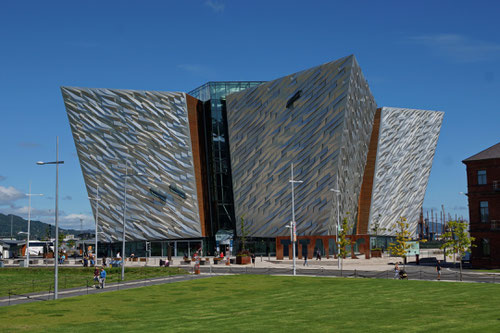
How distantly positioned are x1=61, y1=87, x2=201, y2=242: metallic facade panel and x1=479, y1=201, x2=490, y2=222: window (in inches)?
1562

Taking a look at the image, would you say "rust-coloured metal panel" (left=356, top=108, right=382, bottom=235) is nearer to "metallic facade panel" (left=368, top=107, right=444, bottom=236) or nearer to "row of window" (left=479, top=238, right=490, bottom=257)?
"metallic facade panel" (left=368, top=107, right=444, bottom=236)

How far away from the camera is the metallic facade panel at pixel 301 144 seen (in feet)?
219

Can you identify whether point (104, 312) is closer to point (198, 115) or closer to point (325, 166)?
point (325, 166)

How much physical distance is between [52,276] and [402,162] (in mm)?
58482

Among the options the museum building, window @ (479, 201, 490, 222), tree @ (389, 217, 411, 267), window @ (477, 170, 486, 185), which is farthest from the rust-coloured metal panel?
window @ (479, 201, 490, 222)

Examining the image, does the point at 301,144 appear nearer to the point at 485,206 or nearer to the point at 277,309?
the point at 485,206

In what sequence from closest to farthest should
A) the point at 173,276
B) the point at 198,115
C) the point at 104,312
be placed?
the point at 104,312, the point at 173,276, the point at 198,115

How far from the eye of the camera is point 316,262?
204 feet

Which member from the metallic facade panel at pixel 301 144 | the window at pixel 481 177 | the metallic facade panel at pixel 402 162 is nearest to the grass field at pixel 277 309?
the window at pixel 481 177

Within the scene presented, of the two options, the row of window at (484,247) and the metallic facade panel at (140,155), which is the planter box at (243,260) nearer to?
the metallic facade panel at (140,155)

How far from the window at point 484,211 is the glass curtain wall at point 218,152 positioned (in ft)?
127

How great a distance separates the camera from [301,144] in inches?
2729

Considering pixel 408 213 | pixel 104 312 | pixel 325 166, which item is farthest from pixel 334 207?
pixel 104 312

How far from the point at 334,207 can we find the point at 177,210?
2357cm
